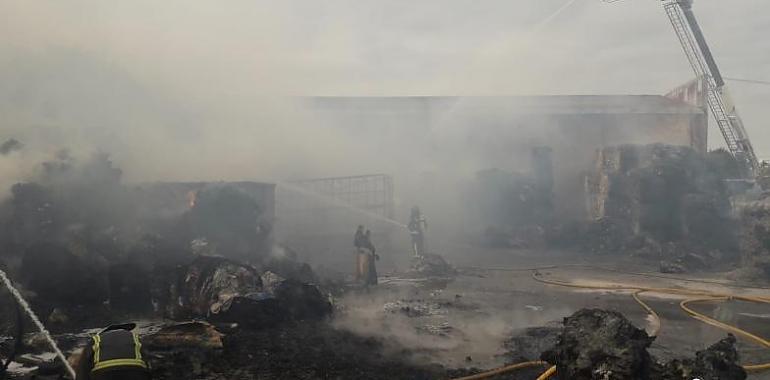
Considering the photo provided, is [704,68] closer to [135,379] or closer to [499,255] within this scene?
[499,255]

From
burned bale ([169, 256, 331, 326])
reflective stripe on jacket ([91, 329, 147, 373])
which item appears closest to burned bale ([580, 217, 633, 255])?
burned bale ([169, 256, 331, 326])

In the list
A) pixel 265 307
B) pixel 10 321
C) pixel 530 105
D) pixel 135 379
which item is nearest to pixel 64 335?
pixel 10 321

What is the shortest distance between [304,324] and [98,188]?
22.7ft

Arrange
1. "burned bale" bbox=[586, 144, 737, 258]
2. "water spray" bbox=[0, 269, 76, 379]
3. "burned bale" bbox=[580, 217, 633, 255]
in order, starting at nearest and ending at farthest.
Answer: "water spray" bbox=[0, 269, 76, 379]
"burned bale" bbox=[586, 144, 737, 258]
"burned bale" bbox=[580, 217, 633, 255]

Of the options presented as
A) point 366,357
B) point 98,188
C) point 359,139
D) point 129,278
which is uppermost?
point 359,139

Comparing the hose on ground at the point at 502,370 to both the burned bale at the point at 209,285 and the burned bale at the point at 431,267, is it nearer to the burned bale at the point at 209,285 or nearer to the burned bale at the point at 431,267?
the burned bale at the point at 209,285

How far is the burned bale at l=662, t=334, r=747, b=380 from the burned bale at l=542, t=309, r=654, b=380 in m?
0.21

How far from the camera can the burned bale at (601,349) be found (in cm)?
466

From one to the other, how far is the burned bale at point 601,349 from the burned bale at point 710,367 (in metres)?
0.21

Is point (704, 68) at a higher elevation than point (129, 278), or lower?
higher

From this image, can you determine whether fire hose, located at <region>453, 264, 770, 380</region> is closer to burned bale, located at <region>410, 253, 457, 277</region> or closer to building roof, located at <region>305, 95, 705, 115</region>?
burned bale, located at <region>410, 253, 457, 277</region>

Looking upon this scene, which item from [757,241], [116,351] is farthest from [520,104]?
[116,351]

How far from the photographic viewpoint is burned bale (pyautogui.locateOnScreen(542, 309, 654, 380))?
4660mm

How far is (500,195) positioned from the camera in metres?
26.2
